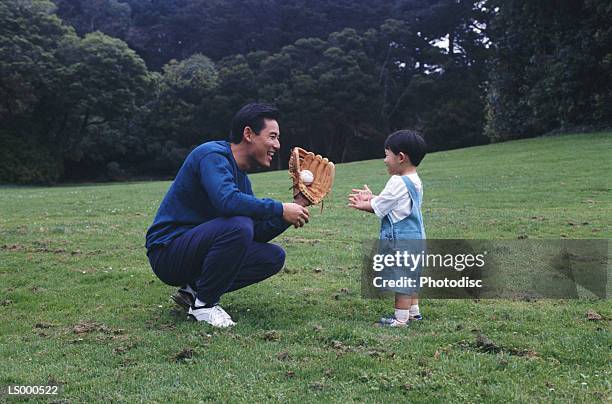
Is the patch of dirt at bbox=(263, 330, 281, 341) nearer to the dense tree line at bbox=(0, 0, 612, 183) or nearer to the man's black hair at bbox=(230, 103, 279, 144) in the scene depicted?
the man's black hair at bbox=(230, 103, 279, 144)

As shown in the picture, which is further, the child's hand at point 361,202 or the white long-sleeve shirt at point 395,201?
the child's hand at point 361,202

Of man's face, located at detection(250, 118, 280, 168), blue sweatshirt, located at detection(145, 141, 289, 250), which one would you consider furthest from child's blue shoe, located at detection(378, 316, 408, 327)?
man's face, located at detection(250, 118, 280, 168)

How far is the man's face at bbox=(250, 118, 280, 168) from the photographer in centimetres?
473

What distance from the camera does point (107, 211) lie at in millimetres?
13711

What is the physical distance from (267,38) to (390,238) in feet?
159

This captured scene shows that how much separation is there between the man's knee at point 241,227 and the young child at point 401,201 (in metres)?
0.83

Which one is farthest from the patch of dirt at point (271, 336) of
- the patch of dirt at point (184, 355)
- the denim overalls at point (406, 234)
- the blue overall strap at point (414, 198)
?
the blue overall strap at point (414, 198)

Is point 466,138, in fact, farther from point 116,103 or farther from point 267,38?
point 116,103

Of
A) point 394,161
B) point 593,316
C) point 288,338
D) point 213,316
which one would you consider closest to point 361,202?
point 394,161

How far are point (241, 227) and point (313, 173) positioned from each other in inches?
32.8

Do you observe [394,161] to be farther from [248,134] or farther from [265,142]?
[248,134]

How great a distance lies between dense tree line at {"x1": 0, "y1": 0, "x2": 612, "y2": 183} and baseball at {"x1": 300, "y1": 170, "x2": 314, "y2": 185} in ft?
87.1

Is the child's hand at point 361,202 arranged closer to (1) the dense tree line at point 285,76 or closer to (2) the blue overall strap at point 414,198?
(2) the blue overall strap at point 414,198

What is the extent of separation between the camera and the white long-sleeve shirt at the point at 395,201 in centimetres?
448
